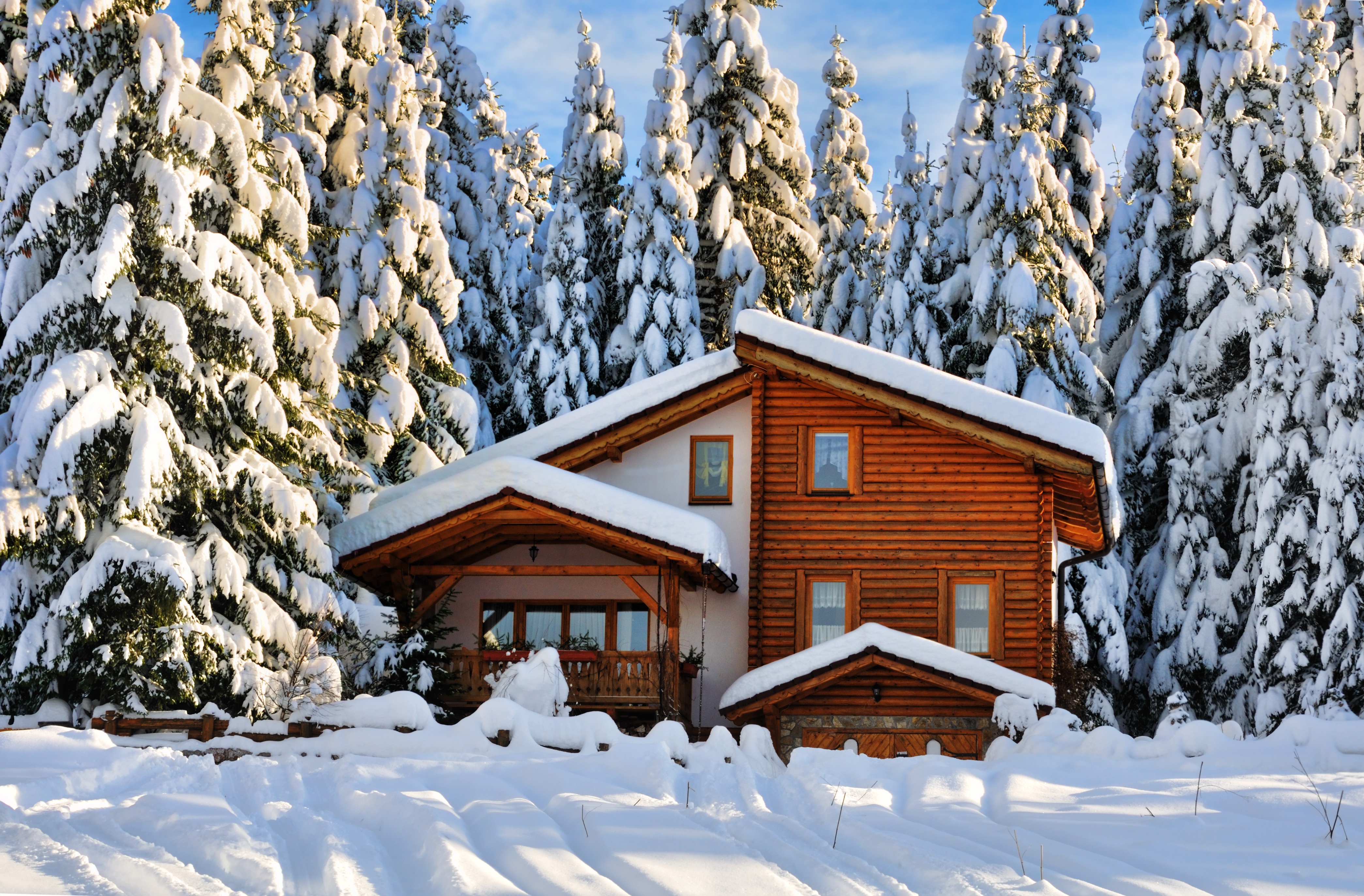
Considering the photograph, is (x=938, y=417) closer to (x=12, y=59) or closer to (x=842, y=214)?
(x=12, y=59)

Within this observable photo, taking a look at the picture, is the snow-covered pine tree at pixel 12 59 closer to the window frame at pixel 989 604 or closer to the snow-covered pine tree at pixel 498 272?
the window frame at pixel 989 604

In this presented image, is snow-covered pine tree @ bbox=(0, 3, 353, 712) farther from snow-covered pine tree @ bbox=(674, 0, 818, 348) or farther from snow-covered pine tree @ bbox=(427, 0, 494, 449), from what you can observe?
snow-covered pine tree @ bbox=(674, 0, 818, 348)

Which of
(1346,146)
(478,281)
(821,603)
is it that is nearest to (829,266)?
(478,281)

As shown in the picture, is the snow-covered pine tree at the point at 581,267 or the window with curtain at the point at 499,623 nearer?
the window with curtain at the point at 499,623

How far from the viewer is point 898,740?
19938 mm

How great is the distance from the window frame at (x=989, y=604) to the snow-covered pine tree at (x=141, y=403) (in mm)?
9489

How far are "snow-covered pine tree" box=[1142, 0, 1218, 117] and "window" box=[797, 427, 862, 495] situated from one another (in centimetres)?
1884

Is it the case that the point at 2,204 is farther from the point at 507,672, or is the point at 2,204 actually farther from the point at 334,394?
the point at 507,672

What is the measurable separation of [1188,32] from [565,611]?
25.1 m

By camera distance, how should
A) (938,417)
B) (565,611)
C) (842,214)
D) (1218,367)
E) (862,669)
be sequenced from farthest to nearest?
(842,214)
(1218,367)
(565,611)
(938,417)
(862,669)

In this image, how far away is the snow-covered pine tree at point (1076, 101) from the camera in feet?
119

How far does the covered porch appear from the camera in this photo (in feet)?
65.1

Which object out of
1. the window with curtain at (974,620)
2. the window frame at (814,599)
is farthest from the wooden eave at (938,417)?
the window frame at (814,599)

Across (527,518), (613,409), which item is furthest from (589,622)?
(613,409)
